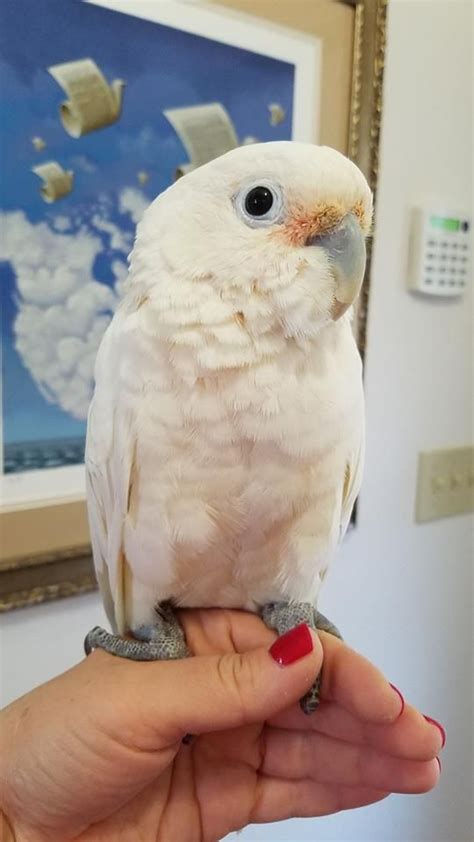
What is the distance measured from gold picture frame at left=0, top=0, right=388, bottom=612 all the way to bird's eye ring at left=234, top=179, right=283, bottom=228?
64 centimetres

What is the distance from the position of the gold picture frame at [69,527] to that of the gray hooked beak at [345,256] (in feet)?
2.14

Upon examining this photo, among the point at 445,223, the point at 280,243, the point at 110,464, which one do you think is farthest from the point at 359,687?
the point at 445,223

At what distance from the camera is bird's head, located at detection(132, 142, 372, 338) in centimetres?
64

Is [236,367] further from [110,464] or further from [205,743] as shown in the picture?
[205,743]

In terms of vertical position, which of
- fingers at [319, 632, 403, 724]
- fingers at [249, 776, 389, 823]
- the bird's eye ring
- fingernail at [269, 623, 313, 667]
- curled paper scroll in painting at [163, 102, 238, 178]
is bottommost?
fingers at [249, 776, 389, 823]

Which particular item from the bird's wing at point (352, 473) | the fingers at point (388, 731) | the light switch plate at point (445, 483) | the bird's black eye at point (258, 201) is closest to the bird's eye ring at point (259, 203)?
the bird's black eye at point (258, 201)

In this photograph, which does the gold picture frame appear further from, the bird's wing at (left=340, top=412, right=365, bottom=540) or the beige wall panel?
the bird's wing at (left=340, top=412, right=365, bottom=540)

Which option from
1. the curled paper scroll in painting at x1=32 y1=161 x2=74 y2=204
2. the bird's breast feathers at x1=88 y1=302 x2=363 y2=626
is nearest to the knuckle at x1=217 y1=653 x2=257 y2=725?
the bird's breast feathers at x1=88 y1=302 x2=363 y2=626

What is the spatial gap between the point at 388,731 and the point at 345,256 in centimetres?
53

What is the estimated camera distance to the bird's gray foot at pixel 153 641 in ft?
2.66

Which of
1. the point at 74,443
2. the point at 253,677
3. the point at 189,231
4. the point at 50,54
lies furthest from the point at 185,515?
the point at 50,54

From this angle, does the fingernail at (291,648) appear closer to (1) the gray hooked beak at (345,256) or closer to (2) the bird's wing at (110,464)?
(2) the bird's wing at (110,464)

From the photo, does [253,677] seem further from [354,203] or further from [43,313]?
[43,313]

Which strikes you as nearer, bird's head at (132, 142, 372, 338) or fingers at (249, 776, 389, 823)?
bird's head at (132, 142, 372, 338)
